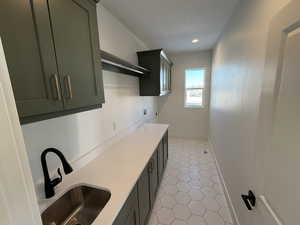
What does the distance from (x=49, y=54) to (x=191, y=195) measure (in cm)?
243

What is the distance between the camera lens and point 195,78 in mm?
4102

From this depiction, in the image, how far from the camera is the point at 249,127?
1.31 meters

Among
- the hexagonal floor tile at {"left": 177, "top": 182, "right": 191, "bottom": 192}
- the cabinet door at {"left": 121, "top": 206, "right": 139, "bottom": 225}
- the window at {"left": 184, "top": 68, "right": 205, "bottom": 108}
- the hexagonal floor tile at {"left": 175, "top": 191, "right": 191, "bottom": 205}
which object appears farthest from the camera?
the window at {"left": 184, "top": 68, "right": 205, "bottom": 108}

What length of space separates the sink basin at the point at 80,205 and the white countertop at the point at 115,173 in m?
0.06

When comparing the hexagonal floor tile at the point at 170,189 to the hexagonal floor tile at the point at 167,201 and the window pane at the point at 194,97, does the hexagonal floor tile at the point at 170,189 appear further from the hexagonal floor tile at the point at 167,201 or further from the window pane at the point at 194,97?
the window pane at the point at 194,97

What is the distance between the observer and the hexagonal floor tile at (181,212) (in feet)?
5.84

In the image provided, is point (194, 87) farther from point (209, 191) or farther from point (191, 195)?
point (191, 195)

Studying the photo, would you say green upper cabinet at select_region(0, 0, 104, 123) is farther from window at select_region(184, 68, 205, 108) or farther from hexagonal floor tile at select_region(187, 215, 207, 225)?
window at select_region(184, 68, 205, 108)

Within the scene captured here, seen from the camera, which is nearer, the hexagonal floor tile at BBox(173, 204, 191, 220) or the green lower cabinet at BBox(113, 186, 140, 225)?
the green lower cabinet at BBox(113, 186, 140, 225)

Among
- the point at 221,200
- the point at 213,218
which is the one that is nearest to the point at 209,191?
the point at 221,200

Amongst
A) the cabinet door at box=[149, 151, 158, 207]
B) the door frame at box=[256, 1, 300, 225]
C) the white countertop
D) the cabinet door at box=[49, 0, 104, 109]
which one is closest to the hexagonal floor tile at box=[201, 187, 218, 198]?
the cabinet door at box=[149, 151, 158, 207]

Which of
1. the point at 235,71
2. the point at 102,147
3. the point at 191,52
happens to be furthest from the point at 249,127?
the point at 191,52

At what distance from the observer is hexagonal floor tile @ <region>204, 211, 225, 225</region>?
169 cm

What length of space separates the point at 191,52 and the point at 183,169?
123 inches
